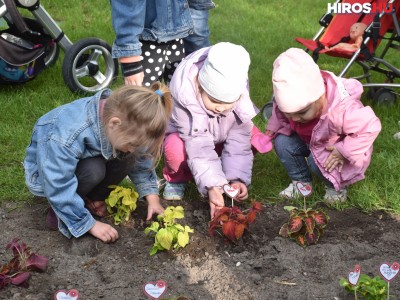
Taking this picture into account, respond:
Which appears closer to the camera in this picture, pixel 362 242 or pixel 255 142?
pixel 362 242

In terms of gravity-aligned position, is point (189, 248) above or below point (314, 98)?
below

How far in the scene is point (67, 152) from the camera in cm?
302

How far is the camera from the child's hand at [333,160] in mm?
3459

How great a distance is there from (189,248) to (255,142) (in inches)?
34.1

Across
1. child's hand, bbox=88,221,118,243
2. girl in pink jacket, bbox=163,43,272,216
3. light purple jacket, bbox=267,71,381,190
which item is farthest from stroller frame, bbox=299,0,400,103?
child's hand, bbox=88,221,118,243

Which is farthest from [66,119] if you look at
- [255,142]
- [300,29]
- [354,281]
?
[300,29]

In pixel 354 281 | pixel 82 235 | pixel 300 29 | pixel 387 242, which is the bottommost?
pixel 300 29

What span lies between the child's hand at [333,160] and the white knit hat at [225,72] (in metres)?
0.58

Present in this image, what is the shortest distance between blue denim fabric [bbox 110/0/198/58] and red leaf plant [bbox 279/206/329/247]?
1213 millimetres

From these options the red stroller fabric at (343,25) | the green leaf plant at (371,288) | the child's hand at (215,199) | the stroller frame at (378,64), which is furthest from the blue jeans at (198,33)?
the green leaf plant at (371,288)

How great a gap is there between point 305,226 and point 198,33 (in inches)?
61.7

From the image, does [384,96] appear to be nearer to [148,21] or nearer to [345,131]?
[345,131]

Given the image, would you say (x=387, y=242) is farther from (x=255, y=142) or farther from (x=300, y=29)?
(x=300, y=29)

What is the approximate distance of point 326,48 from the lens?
4.81m
